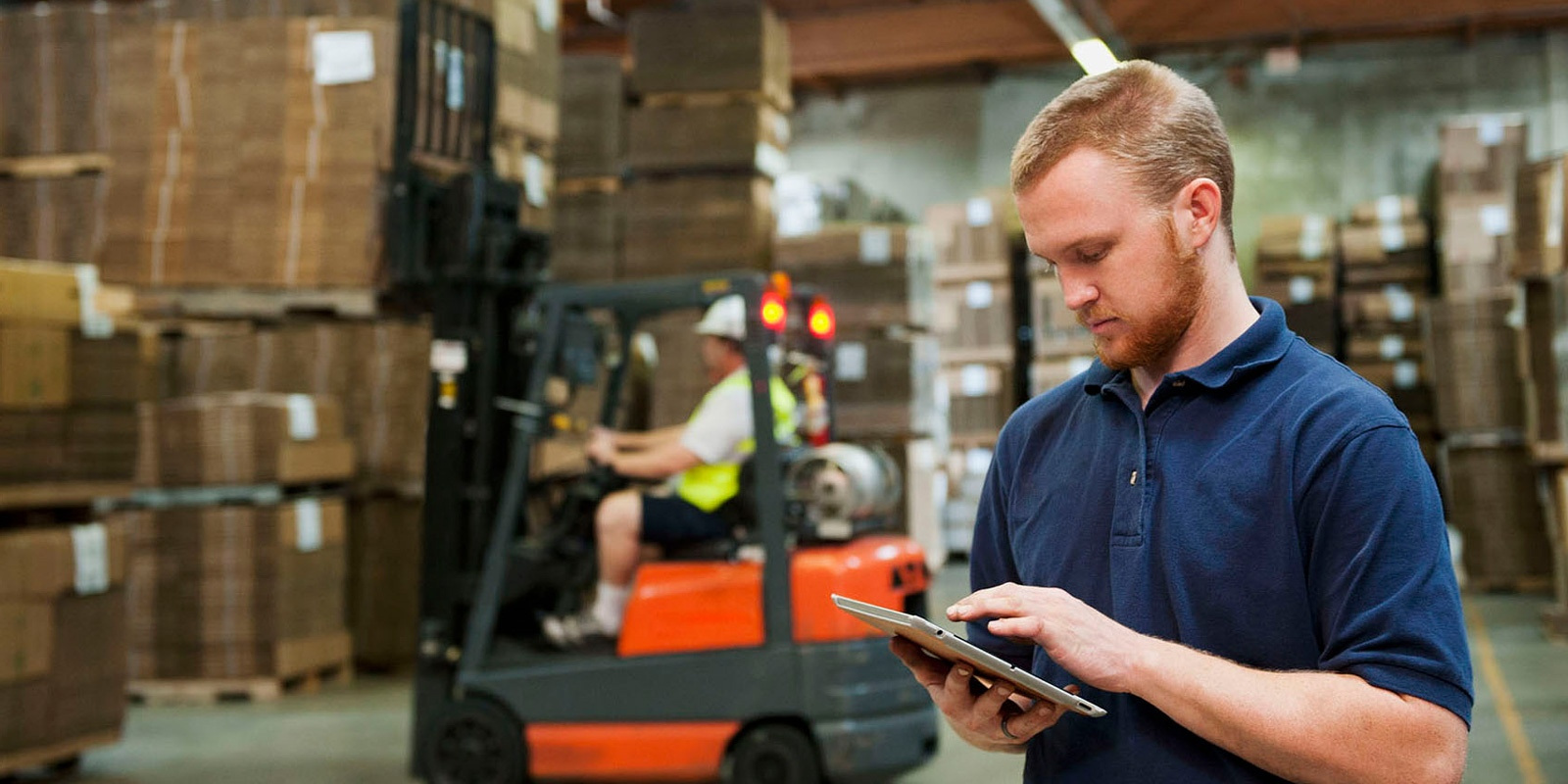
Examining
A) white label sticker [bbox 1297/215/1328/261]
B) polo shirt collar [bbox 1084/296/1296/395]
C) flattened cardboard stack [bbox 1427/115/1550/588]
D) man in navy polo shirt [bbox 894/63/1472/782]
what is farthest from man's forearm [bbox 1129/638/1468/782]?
white label sticker [bbox 1297/215/1328/261]

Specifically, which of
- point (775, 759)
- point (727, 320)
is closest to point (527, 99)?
point (727, 320)

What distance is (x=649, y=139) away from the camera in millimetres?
9922

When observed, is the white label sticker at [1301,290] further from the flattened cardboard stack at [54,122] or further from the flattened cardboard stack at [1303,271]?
the flattened cardboard stack at [54,122]

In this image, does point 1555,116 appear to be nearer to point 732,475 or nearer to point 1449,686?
point 732,475

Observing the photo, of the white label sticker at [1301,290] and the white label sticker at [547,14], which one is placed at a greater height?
the white label sticker at [547,14]

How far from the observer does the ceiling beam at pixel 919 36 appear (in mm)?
13773

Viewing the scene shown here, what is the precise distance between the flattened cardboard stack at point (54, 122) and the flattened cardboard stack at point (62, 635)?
2988mm

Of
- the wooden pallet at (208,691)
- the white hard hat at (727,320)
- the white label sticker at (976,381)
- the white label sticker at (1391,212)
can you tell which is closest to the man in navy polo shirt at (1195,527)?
the white hard hat at (727,320)

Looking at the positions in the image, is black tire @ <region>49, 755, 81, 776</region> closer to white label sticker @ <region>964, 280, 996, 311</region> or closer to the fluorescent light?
white label sticker @ <region>964, 280, 996, 311</region>

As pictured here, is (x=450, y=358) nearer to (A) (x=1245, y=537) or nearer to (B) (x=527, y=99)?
(B) (x=527, y=99)

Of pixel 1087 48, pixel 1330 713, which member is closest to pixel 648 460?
pixel 1330 713

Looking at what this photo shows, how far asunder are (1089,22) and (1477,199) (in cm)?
391

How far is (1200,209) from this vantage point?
1.53 metres

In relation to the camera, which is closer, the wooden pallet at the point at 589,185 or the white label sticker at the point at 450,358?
the white label sticker at the point at 450,358
